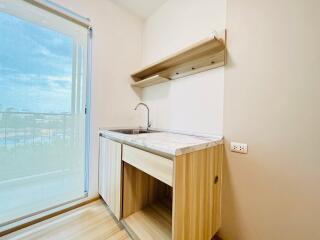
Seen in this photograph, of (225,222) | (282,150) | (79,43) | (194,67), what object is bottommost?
(225,222)

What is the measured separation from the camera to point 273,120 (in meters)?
0.98

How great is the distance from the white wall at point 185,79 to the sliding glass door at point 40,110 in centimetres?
95

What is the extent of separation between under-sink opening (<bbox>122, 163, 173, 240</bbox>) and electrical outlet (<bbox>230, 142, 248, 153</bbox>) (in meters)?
0.94

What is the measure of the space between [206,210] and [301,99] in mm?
1005

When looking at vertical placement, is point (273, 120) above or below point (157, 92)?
below

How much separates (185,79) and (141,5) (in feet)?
4.44

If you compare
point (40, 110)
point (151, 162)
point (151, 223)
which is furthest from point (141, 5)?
point (151, 223)

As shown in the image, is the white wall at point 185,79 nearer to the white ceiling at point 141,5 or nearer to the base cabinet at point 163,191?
the white ceiling at point 141,5

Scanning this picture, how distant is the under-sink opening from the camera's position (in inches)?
49.4

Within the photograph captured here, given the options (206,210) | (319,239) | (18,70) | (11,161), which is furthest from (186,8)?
(11,161)

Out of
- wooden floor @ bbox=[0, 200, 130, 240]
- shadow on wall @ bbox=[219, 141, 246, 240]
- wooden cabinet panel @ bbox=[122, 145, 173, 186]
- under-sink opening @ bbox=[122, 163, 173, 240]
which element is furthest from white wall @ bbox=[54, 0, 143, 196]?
shadow on wall @ bbox=[219, 141, 246, 240]

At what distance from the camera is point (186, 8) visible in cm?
162

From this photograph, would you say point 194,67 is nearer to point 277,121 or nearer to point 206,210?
point 277,121

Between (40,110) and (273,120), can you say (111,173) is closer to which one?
(40,110)
